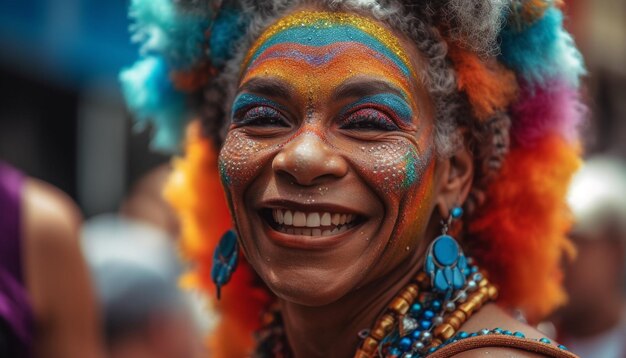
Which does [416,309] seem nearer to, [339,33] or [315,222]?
[315,222]

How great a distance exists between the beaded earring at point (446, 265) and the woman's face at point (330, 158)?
65mm

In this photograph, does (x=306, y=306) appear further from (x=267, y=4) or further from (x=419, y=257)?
(x=267, y=4)

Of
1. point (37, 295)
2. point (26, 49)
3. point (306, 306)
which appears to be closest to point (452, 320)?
point (306, 306)

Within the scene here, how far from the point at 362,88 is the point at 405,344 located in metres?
0.71

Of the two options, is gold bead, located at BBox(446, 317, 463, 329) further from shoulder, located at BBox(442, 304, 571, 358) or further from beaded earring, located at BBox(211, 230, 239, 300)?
beaded earring, located at BBox(211, 230, 239, 300)

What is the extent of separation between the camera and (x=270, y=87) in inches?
91.9

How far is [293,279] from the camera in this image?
224 centimetres

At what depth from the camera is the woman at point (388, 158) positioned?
2250 mm

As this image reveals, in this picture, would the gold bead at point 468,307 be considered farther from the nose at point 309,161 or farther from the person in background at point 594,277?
the person in background at point 594,277

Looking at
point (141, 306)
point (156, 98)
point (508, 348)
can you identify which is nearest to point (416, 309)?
point (508, 348)

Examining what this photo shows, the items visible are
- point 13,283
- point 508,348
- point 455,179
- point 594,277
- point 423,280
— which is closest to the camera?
point 508,348

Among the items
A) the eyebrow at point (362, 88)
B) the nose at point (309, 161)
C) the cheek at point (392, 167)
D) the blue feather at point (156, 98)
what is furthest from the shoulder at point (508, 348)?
the blue feather at point (156, 98)

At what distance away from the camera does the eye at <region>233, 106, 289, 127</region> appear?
7.69 feet

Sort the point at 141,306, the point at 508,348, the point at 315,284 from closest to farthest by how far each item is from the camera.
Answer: the point at 508,348
the point at 315,284
the point at 141,306
